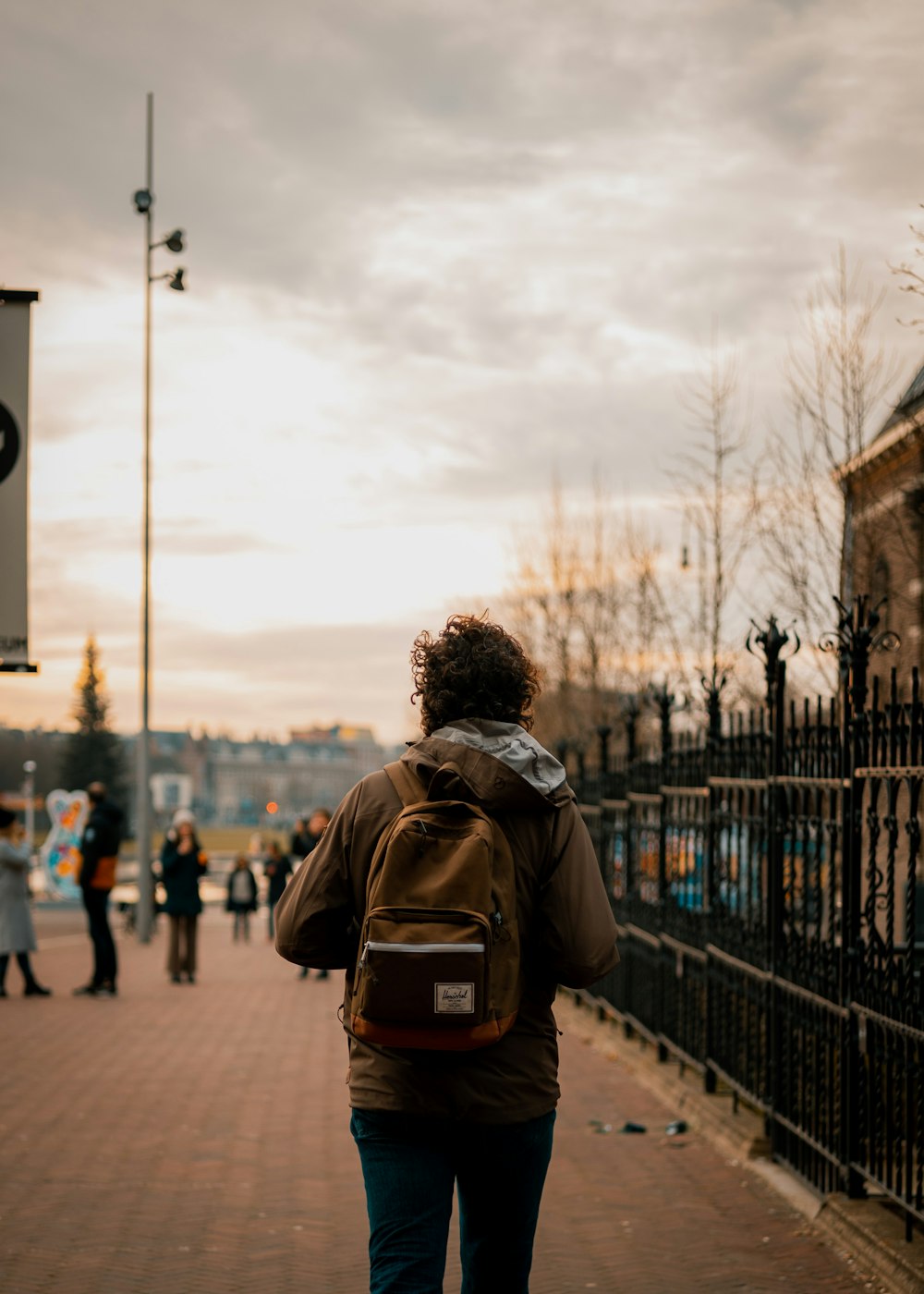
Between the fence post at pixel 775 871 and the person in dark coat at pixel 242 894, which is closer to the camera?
the fence post at pixel 775 871

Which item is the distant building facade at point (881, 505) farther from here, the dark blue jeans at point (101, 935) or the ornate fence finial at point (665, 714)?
the dark blue jeans at point (101, 935)

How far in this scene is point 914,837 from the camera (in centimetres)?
518

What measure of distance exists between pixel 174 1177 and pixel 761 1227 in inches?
103

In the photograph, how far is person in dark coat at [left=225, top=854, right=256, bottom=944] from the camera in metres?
27.1

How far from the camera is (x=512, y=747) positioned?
305cm

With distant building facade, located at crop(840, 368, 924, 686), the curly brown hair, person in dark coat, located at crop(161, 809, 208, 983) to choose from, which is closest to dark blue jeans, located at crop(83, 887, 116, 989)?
person in dark coat, located at crop(161, 809, 208, 983)

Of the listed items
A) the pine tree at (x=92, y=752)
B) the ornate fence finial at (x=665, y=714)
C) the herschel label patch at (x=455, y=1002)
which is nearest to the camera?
the herschel label patch at (x=455, y=1002)

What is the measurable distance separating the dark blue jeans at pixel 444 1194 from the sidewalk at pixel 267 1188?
232cm

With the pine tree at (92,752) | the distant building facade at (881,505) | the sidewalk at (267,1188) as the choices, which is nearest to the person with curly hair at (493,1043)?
the sidewalk at (267,1188)

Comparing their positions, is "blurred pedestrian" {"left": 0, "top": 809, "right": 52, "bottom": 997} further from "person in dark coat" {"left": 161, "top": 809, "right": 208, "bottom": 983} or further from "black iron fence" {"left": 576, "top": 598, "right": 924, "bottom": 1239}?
"black iron fence" {"left": 576, "top": 598, "right": 924, "bottom": 1239}

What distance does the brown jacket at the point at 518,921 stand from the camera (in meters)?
2.93

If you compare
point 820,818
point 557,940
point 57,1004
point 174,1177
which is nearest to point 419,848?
point 557,940

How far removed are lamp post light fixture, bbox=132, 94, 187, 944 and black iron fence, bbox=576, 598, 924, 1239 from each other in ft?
57.9

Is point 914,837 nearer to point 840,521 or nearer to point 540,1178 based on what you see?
point 540,1178
